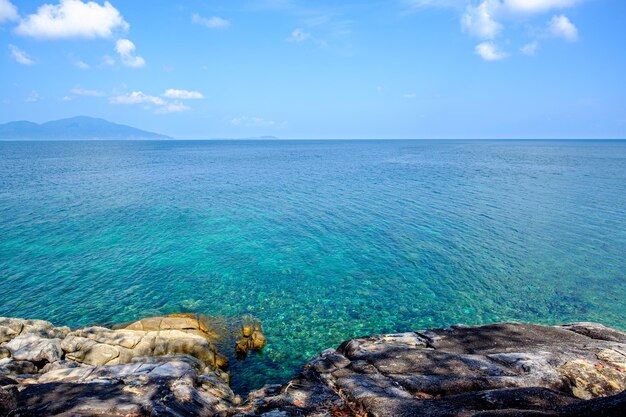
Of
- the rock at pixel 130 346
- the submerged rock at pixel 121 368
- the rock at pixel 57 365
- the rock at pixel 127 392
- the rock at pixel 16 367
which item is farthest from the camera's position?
the rock at pixel 130 346

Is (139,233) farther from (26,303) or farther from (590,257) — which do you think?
(590,257)

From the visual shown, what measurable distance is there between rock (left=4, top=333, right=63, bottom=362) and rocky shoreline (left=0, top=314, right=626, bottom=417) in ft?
0.17

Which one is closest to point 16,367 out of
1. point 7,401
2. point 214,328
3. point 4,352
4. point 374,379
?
point 4,352

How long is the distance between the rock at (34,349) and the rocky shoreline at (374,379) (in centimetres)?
5

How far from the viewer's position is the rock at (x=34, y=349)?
673 inches

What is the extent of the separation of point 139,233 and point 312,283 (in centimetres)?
2647

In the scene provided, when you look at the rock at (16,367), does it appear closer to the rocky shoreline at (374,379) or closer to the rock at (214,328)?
the rocky shoreline at (374,379)

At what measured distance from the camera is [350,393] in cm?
1141

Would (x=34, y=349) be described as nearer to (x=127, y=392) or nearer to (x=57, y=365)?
(x=57, y=365)

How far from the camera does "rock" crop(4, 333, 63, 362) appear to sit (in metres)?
17.1

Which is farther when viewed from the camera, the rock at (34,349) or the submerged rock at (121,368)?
the rock at (34,349)

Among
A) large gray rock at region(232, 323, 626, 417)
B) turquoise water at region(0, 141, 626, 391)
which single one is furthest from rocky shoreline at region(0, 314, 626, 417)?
turquoise water at region(0, 141, 626, 391)

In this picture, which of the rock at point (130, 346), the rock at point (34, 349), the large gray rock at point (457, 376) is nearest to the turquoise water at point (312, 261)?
the rock at point (130, 346)

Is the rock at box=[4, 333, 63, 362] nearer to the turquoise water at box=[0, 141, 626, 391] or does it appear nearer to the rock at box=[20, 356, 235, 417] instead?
the rock at box=[20, 356, 235, 417]
